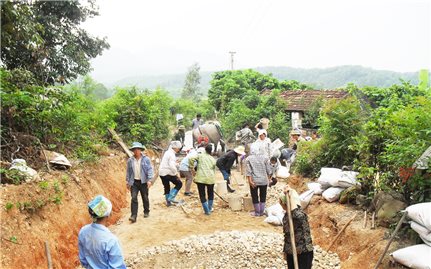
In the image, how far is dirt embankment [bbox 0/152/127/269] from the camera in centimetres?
492

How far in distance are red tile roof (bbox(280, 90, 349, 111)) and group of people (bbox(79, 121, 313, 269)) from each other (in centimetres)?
847

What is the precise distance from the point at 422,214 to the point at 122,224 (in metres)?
5.74

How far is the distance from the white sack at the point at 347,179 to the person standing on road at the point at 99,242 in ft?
17.4

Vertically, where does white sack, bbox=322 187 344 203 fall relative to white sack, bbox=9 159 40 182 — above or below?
below

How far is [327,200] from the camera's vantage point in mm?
7586

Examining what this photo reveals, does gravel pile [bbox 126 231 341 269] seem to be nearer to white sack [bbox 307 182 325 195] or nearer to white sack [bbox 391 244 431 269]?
white sack [bbox 391 244 431 269]

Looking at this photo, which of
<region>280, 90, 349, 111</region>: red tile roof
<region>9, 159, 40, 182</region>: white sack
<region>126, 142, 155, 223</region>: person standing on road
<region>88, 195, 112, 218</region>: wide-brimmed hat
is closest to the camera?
<region>88, 195, 112, 218</region>: wide-brimmed hat

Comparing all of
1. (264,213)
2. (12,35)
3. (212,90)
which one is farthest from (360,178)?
(212,90)

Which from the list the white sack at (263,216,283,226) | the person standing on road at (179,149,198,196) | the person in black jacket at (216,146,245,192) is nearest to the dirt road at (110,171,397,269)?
the white sack at (263,216,283,226)

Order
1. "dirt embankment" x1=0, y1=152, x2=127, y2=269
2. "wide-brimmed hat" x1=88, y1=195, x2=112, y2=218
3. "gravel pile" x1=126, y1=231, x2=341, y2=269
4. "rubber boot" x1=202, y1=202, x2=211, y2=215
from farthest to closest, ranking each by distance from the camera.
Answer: "rubber boot" x1=202, y1=202, x2=211, y2=215, "gravel pile" x1=126, y1=231, x2=341, y2=269, "dirt embankment" x1=0, y1=152, x2=127, y2=269, "wide-brimmed hat" x1=88, y1=195, x2=112, y2=218

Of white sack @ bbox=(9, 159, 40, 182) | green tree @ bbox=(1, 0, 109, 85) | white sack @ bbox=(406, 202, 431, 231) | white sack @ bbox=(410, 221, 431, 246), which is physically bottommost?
white sack @ bbox=(410, 221, 431, 246)

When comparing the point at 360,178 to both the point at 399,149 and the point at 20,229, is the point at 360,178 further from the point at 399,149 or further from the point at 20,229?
the point at 20,229

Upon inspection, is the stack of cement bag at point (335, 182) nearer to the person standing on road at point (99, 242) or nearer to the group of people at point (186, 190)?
the group of people at point (186, 190)

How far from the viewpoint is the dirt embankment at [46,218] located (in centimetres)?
492
